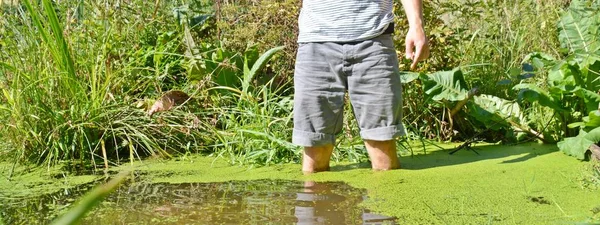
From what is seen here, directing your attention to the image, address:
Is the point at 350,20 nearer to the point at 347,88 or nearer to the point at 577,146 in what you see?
the point at 347,88

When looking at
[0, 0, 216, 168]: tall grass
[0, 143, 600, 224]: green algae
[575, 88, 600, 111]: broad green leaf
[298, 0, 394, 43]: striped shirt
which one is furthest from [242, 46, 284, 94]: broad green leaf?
[575, 88, 600, 111]: broad green leaf

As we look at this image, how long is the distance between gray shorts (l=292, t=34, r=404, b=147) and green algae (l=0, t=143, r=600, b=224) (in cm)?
20

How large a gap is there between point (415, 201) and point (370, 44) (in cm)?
83

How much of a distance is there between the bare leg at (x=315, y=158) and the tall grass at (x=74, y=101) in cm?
84

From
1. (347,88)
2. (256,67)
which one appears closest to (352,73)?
(347,88)

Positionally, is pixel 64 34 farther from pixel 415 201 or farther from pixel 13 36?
pixel 415 201

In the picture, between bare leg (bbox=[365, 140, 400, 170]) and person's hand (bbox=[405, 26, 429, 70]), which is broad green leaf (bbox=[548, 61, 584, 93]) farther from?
bare leg (bbox=[365, 140, 400, 170])

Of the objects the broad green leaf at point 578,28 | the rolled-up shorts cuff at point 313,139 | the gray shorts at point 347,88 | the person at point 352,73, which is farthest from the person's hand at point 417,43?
the broad green leaf at point 578,28

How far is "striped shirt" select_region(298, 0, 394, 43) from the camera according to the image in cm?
335

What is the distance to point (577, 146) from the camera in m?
3.47

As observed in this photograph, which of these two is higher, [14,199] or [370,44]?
[370,44]

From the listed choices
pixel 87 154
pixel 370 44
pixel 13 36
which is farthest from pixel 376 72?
pixel 13 36

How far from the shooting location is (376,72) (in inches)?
133

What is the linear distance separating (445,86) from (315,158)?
3.26 feet
